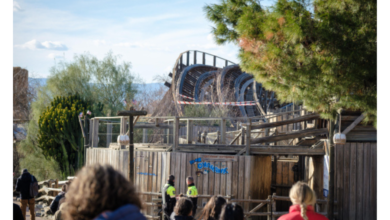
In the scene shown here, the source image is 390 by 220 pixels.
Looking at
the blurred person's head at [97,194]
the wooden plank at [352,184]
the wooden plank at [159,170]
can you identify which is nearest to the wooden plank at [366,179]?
the wooden plank at [352,184]

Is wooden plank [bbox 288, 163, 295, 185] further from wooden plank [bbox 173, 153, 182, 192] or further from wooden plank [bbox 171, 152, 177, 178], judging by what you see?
wooden plank [bbox 171, 152, 177, 178]

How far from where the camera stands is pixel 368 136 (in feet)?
37.7

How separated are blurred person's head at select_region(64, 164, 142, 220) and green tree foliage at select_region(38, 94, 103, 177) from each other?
20735 millimetres

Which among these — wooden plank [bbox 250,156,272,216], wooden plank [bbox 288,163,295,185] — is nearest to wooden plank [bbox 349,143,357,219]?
wooden plank [bbox 250,156,272,216]

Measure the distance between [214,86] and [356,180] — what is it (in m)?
24.3

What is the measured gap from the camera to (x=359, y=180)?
11.3m

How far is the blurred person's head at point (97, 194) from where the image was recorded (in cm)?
198

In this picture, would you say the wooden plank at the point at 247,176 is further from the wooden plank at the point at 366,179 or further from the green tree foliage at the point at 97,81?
the green tree foliage at the point at 97,81

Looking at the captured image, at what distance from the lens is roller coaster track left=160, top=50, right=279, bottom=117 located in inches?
1273

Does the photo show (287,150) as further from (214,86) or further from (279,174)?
(214,86)

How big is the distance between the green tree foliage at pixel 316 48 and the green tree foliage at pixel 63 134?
1620 centimetres
